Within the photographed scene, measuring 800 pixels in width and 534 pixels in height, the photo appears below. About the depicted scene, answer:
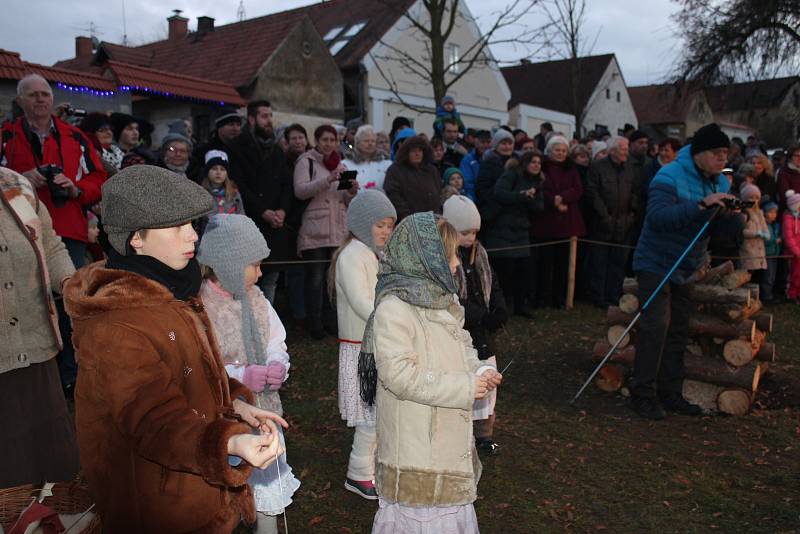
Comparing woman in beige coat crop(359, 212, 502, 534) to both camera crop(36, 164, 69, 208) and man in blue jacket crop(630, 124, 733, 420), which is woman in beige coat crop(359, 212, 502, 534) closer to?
man in blue jacket crop(630, 124, 733, 420)

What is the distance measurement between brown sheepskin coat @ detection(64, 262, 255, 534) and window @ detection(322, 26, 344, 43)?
94.8 feet

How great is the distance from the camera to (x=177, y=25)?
32.6 m

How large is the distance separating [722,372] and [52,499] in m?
5.56

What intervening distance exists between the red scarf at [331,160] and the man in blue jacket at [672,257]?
150 inches

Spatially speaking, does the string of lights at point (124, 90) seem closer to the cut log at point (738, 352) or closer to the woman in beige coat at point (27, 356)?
the woman in beige coat at point (27, 356)

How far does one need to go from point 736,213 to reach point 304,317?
531cm

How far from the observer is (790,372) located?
720 cm

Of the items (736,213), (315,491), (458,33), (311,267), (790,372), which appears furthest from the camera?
(458,33)

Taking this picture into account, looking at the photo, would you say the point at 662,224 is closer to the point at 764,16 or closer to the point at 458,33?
the point at 764,16

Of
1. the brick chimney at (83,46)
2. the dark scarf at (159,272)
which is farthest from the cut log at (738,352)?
the brick chimney at (83,46)

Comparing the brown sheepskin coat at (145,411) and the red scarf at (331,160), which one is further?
the red scarf at (331,160)

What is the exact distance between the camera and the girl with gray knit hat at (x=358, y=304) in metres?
4.37

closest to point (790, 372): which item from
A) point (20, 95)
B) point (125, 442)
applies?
point (125, 442)

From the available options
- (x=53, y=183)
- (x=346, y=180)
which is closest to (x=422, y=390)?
(x=53, y=183)
